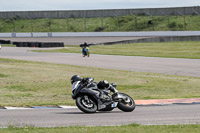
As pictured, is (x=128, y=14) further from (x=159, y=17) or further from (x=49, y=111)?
(x=49, y=111)

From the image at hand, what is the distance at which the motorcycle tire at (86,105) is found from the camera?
1187 centimetres

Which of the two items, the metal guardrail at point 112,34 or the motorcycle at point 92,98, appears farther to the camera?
the metal guardrail at point 112,34

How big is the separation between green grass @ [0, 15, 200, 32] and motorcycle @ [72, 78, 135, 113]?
228ft

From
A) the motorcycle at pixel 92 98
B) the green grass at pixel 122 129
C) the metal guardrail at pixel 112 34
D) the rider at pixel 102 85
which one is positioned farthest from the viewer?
the metal guardrail at pixel 112 34

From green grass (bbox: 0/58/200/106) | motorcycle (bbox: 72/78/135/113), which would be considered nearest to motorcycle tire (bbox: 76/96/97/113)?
motorcycle (bbox: 72/78/135/113)

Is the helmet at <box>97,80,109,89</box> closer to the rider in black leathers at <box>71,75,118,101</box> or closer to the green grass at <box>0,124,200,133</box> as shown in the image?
the rider in black leathers at <box>71,75,118,101</box>

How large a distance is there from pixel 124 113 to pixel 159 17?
274 feet

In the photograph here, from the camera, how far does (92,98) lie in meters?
11.9

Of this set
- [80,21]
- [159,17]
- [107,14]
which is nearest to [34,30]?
[80,21]

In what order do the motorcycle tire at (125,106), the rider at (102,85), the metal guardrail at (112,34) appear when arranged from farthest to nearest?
the metal guardrail at (112,34) < the motorcycle tire at (125,106) < the rider at (102,85)

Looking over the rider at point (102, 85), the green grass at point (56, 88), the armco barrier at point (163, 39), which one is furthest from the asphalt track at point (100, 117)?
the armco barrier at point (163, 39)

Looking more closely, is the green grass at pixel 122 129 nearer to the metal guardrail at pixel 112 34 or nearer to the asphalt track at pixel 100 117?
the asphalt track at pixel 100 117

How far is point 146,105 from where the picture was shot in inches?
547

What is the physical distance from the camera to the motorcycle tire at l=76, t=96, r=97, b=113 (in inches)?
467
